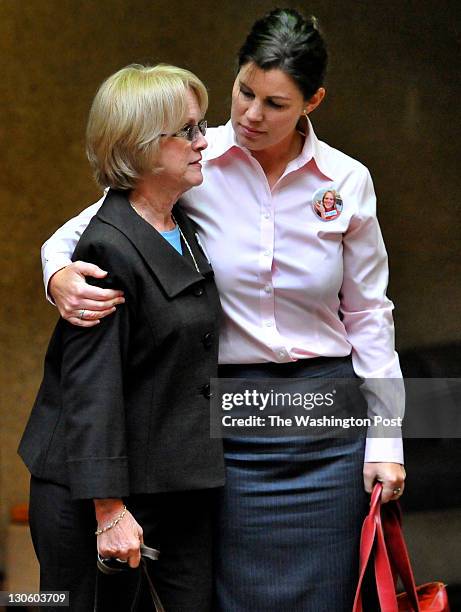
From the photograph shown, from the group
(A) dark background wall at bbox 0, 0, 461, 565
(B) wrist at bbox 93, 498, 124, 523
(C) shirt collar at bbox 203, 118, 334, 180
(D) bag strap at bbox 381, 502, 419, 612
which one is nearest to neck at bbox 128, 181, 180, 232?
(C) shirt collar at bbox 203, 118, 334, 180

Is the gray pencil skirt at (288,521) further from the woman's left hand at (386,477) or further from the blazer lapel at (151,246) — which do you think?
the blazer lapel at (151,246)

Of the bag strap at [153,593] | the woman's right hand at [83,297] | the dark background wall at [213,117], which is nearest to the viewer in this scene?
the woman's right hand at [83,297]

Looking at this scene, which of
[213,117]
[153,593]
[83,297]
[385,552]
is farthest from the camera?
[213,117]

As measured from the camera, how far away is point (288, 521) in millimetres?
2484

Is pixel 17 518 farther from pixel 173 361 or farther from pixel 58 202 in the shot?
pixel 173 361

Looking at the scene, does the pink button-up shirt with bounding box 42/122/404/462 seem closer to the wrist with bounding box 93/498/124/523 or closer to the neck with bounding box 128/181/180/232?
the neck with bounding box 128/181/180/232

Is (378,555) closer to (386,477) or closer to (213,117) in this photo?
(386,477)

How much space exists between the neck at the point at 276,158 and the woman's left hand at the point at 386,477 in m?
0.66

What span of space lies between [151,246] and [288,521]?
0.69 meters

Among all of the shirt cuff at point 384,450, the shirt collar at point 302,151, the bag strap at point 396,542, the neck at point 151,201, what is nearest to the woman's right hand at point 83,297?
the neck at point 151,201

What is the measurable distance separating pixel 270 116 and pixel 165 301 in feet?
1.54

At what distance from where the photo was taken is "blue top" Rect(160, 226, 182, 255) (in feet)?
7.61

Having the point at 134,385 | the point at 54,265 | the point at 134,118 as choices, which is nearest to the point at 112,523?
the point at 134,385

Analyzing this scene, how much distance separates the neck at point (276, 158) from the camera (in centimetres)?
250
